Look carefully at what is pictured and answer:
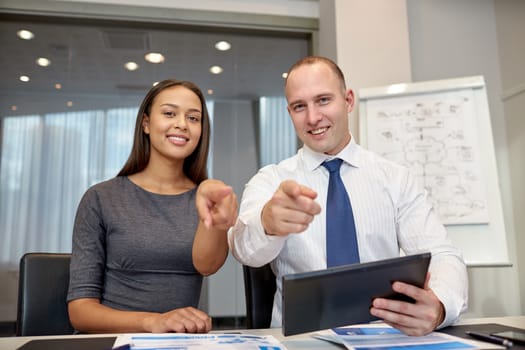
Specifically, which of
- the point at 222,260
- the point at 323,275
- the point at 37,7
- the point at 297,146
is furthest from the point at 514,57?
the point at 37,7

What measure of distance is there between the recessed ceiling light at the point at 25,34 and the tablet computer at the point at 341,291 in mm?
3198

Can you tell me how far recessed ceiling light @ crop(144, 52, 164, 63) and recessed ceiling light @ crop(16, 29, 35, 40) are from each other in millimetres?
803

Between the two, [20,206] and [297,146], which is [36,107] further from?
[297,146]

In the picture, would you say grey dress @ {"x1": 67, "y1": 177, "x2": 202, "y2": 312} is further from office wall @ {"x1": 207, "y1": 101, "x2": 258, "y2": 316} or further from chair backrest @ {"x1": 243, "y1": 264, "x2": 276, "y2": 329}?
office wall @ {"x1": 207, "y1": 101, "x2": 258, "y2": 316}

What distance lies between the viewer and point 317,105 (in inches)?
54.5

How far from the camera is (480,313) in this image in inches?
112

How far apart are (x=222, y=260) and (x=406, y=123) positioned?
170cm

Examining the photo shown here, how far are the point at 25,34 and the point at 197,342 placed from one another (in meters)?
3.09

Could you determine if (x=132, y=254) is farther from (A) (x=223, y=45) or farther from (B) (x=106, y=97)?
(A) (x=223, y=45)

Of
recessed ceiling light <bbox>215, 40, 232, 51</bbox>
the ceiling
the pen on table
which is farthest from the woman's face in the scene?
recessed ceiling light <bbox>215, 40, 232, 51</bbox>

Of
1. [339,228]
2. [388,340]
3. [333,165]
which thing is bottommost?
[388,340]

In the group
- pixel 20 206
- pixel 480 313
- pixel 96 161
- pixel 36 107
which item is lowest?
pixel 480 313

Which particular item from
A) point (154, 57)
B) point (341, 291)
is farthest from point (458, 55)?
point (341, 291)

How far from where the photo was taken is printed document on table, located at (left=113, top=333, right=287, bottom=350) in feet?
2.69
